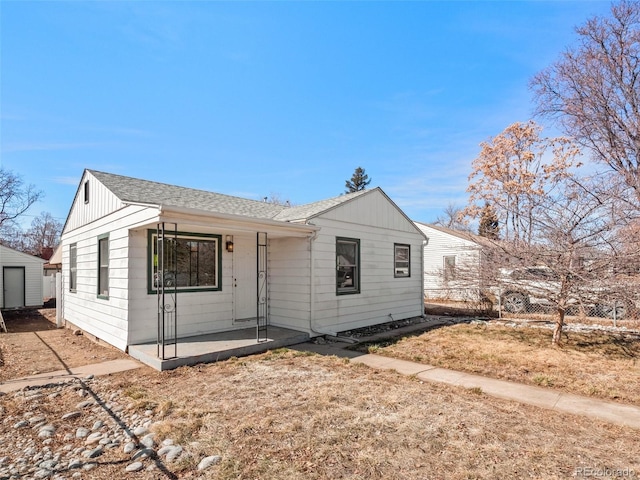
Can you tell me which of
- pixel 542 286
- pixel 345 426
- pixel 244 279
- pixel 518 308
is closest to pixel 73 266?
pixel 244 279

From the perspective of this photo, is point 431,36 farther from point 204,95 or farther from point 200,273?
point 200,273

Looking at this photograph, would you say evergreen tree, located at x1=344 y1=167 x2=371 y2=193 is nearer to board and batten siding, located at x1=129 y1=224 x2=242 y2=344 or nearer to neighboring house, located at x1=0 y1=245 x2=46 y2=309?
neighboring house, located at x1=0 y1=245 x2=46 y2=309

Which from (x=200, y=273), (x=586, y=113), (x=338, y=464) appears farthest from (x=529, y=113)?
(x=338, y=464)

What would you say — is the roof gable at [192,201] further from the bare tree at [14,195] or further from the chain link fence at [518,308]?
the bare tree at [14,195]

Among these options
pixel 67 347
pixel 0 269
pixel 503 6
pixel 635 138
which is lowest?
pixel 67 347

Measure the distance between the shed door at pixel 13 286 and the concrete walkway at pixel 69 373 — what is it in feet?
51.7

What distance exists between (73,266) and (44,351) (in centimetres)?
333

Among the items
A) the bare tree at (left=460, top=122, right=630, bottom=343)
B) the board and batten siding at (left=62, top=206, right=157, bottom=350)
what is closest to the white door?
the board and batten siding at (left=62, top=206, right=157, bottom=350)

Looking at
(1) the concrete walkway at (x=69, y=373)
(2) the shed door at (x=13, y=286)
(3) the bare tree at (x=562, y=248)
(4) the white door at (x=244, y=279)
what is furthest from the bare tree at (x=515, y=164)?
(2) the shed door at (x=13, y=286)

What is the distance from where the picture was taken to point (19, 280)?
17.3 m

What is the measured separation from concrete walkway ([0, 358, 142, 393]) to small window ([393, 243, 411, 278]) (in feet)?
23.4

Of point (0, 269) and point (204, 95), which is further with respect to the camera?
point (0, 269)

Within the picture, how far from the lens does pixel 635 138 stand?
12695 millimetres

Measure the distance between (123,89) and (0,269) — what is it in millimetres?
13965
